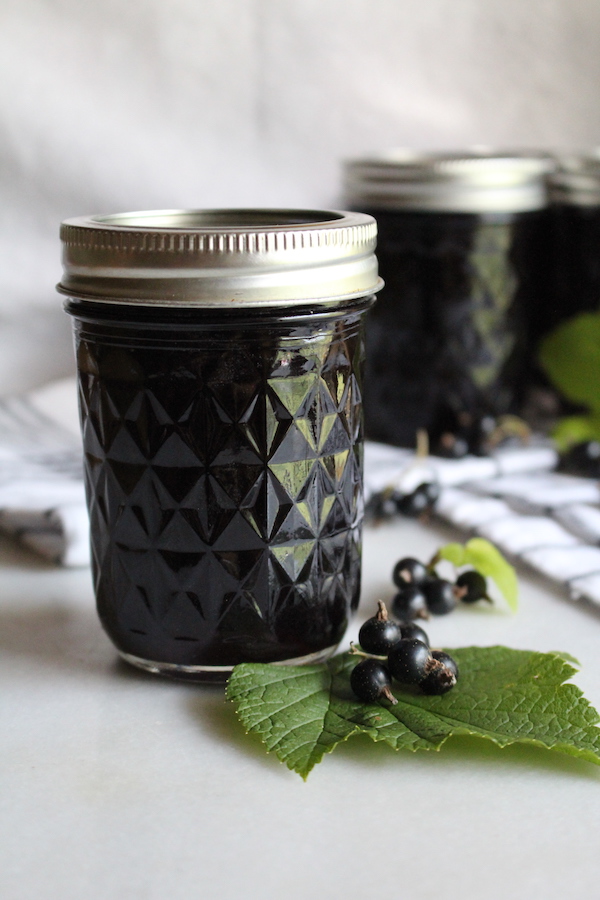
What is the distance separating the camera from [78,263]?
27.4 inches

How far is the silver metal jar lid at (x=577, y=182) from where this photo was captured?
132 centimetres

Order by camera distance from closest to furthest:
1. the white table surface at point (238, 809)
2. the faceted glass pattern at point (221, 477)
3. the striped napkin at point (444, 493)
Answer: the white table surface at point (238, 809), the faceted glass pattern at point (221, 477), the striped napkin at point (444, 493)

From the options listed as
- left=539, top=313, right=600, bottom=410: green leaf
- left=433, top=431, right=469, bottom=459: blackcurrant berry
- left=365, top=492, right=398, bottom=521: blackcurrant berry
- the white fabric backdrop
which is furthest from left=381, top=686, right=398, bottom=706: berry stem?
the white fabric backdrop

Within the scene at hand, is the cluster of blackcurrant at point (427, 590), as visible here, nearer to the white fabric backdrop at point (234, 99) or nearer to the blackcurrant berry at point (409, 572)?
the blackcurrant berry at point (409, 572)

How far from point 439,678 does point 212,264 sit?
0.33 metres

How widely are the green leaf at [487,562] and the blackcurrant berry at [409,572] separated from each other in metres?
0.02

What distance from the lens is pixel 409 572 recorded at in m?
0.93

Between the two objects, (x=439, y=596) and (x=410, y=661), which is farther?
(x=439, y=596)

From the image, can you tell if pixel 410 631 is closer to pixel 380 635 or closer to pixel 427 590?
pixel 380 635

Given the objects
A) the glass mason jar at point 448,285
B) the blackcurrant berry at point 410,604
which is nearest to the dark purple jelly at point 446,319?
the glass mason jar at point 448,285

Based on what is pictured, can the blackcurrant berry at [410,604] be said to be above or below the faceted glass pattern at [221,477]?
below

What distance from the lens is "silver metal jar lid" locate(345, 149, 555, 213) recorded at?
1225mm

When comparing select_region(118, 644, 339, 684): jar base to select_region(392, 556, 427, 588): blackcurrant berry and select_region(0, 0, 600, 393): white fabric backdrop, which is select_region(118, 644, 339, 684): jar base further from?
select_region(0, 0, 600, 393): white fabric backdrop

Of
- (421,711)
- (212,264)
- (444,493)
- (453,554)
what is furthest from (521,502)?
(212,264)
